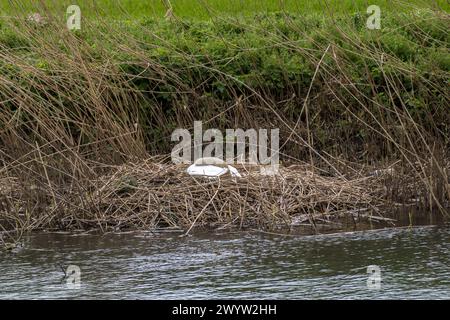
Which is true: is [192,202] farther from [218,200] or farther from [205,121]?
[205,121]

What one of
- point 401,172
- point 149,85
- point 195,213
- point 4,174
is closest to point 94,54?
point 149,85

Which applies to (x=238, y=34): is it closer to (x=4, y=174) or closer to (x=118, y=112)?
(x=118, y=112)

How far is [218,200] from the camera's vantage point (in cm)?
906

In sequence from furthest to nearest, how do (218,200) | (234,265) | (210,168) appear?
(210,168) → (218,200) → (234,265)

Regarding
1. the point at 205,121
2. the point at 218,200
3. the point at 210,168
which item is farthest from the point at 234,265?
the point at 205,121

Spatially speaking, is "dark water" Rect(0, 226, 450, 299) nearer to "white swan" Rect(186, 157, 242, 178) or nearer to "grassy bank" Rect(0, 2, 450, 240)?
"grassy bank" Rect(0, 2, 450, 240)

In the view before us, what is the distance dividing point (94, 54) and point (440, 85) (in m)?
3.45

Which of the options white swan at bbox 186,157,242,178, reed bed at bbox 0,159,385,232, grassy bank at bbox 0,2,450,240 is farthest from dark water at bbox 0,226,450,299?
white swan at bbox 186,157,242,178

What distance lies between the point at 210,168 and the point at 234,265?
1.69 m

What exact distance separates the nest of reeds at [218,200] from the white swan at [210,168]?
56 millimetres

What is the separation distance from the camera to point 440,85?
10.9 m

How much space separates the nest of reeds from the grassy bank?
0.01 meters

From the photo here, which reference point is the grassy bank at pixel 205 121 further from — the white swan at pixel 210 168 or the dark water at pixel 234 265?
the dark water at pixel 234 265

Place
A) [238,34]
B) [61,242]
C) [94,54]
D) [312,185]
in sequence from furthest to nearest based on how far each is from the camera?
[238,34], [94,54], [312,185], [61,242]
